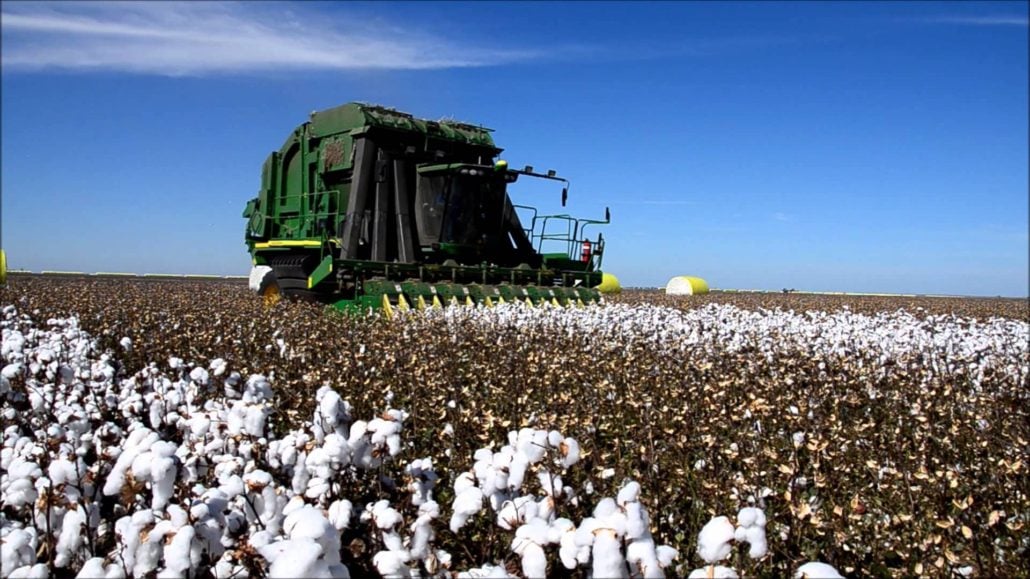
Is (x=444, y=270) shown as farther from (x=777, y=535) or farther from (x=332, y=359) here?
(x=777, y=535)

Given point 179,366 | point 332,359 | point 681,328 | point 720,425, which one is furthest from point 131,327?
point 720,425

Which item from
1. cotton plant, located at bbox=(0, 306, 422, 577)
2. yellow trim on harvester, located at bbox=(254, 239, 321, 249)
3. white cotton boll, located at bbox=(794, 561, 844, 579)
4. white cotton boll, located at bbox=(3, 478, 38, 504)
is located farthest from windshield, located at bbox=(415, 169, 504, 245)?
white cotton boll, located at bbox=(794, 561, 844, 579)

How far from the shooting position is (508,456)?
8.78 ft

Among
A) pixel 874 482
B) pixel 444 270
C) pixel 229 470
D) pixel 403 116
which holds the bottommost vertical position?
pixel 874 482

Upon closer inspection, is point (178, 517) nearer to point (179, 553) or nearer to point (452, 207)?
point (179, 553)

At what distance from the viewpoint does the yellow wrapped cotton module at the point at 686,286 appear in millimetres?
35031

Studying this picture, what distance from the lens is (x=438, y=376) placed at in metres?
6.86

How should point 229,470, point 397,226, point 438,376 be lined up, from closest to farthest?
point 229,470, point 438,376, point 397,226

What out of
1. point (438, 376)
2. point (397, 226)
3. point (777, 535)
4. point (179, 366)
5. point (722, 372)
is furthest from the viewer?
point (397, 226)

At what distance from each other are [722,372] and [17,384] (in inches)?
221

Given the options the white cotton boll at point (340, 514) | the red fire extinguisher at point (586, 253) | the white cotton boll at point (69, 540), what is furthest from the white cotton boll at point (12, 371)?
the red fire extinguisher at point (586, 253)

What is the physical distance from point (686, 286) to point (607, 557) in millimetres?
33895

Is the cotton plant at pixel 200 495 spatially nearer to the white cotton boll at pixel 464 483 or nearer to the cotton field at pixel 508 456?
the cotton field at pixel 508 456

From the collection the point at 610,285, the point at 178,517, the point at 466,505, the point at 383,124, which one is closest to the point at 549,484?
the point at 466,505
